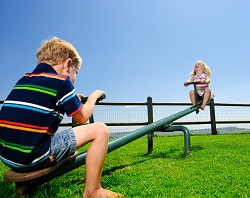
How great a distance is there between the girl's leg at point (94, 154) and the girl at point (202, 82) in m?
2.90

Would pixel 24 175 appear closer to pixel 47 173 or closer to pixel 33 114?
pixel 47 173

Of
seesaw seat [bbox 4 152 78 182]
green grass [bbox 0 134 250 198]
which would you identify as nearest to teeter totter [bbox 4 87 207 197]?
seesaw seat [bbox 4 152 78 182]

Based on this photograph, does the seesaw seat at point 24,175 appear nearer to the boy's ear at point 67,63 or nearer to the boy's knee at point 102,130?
the boy's knee at point 102,130

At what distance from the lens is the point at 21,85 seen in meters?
1.79

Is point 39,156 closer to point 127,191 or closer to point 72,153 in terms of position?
point 72,153

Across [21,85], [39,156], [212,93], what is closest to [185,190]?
[39,156]

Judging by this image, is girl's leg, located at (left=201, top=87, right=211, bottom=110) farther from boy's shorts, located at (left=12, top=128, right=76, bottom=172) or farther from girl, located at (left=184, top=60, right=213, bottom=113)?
boy's shorts, located at (left=12, top=128, right=76, bottom=172)

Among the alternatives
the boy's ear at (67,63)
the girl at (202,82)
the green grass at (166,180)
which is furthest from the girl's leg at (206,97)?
the boy's ear at (67,63)

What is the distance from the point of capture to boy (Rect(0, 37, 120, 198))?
1649 mm

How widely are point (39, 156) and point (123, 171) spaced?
55.8 inches

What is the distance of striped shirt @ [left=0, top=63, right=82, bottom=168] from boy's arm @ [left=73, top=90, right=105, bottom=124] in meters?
0.05

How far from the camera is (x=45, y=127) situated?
1.69m

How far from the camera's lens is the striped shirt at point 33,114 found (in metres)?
1.64

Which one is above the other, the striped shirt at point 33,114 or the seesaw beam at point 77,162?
the striped shirt at point 33,114
